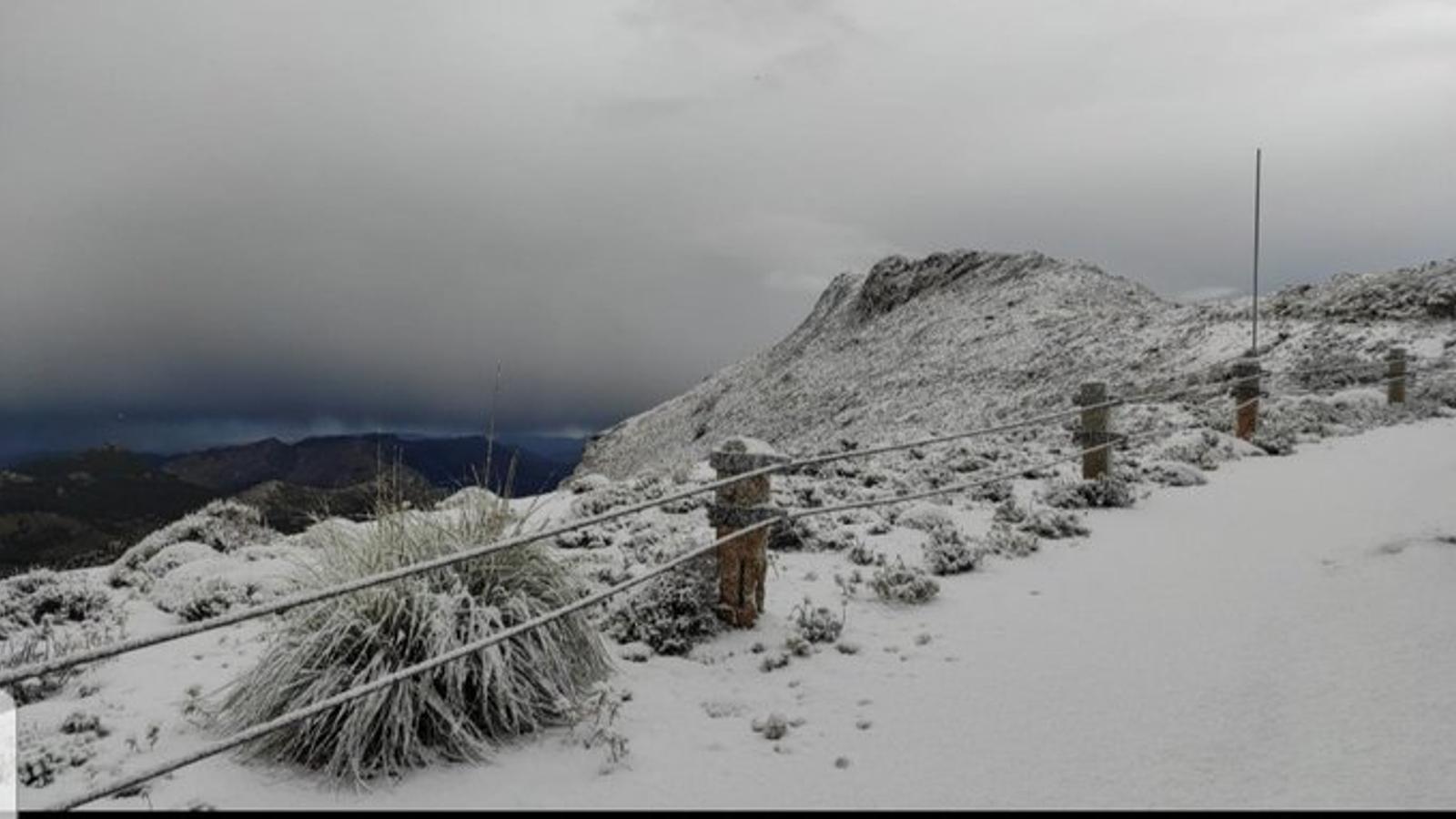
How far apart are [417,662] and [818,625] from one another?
2812 mm

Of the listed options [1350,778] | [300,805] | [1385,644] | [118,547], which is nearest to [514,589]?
[300,805]

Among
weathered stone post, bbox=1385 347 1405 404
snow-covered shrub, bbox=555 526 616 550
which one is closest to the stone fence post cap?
snow-covered shrub, bbox=555 526 616 550

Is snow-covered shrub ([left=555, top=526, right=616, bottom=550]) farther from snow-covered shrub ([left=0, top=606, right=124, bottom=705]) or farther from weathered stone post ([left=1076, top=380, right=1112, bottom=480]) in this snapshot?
weathered stone post ([left=1076, top=380, right=1112, bottom=480])

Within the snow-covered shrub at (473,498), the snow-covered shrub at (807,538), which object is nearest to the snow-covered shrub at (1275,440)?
the snow-covered shrub at (807,538)

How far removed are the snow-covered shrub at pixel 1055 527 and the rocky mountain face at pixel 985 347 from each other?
12.6 metres

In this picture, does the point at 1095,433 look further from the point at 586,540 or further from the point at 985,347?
the point at 985,347

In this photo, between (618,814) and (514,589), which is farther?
(514,589)

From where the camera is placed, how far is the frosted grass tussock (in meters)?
4.46

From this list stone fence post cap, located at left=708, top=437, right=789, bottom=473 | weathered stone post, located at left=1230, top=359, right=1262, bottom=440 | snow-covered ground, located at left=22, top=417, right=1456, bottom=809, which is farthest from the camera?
weathered stone post, located at left=1230, top=359, right=1262, bottom=440

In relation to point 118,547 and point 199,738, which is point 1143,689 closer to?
point 199,738

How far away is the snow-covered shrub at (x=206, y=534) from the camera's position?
10008 mm

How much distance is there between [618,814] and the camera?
13.5 feet

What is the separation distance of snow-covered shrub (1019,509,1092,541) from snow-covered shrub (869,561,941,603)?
2303mm

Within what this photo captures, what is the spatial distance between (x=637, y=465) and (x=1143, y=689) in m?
→ 47.2
